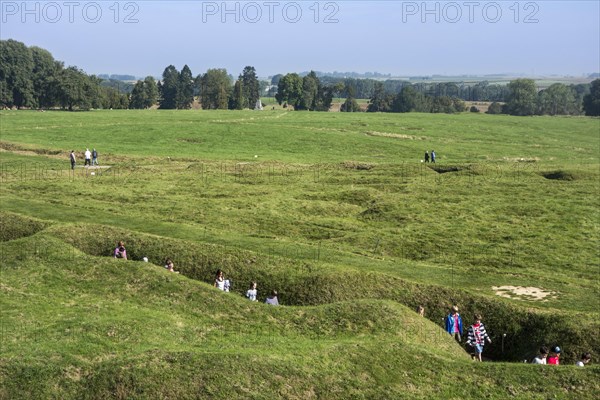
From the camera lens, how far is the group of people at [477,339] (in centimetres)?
2208

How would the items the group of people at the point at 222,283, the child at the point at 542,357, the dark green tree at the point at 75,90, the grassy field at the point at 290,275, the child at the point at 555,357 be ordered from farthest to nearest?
the dark green tree at the point at 75,90 < the group of people at the point at 222,283 < the child at the point at 555,357 < the child at the point at 542,357 < the grassy field at the point at 290,275

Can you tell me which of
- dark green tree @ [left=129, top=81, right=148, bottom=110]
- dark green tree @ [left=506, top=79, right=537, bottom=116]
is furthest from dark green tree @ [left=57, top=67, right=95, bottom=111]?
dark green tree @ [left=506, top=79, right=537, bottom=116]

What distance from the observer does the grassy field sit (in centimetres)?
1934

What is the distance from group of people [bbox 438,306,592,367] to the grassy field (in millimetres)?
988

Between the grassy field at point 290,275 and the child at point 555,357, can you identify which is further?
the child at point 555,357

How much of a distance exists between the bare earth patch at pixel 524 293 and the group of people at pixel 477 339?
338 cm

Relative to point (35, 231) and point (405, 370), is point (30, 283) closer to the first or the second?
point (35, 231)

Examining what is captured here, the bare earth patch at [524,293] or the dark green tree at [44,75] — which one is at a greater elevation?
the dark green tree at [44,75]

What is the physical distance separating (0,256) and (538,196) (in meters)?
42.9

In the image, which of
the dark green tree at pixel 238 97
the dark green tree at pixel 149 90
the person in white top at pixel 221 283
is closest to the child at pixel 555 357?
the person in white top at pixel 221 283

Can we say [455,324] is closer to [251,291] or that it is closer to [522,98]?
[251,291]

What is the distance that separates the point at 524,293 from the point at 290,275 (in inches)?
435

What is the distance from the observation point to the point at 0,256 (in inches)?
1201

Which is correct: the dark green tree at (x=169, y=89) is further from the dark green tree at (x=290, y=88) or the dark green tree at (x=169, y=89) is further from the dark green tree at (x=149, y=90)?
the dark green tree at (x=290, y=88)
